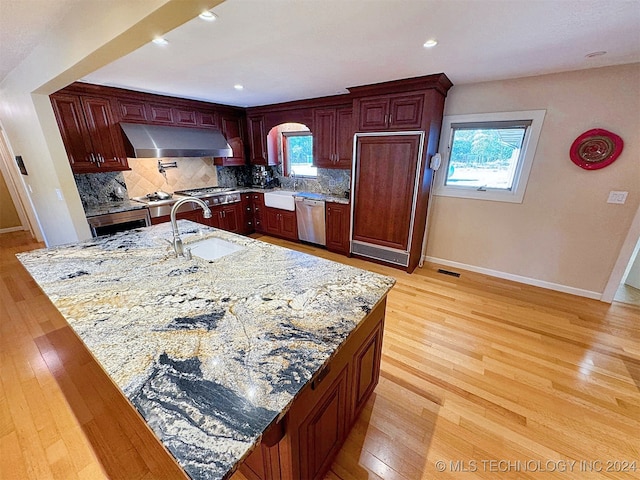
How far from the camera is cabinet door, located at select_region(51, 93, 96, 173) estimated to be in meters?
2.78

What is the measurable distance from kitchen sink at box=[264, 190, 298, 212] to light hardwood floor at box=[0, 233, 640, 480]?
2.43 metres

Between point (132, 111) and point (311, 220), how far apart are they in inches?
109

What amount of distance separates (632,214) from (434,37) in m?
2.65

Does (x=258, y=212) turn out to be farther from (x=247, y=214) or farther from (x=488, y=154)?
(x=488, y=154)

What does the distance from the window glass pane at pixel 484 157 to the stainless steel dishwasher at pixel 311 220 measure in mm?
1839

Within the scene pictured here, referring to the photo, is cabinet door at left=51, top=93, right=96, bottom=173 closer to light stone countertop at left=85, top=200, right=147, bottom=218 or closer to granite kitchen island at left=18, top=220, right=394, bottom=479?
light stone countertop at left=85, top=200, right=147, bottom=218

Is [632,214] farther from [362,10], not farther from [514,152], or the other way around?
[362,10]

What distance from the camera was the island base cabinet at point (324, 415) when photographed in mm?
910

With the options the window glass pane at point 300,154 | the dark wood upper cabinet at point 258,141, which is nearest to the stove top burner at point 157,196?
the dark wood upper cabinet at point 258,141

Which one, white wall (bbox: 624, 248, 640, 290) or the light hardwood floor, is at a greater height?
white wall (bbox: 624, 248, 640, 290)

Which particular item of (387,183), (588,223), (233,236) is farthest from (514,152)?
(233,236)

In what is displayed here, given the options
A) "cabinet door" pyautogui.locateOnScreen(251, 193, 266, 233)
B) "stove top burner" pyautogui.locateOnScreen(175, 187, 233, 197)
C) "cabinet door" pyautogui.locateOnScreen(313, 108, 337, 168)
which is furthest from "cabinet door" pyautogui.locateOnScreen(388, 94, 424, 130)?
"stove top burner" pyautogui.locateOnScreen(175, 187, 233, 197)

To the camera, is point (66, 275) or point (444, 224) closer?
point (66, 275)

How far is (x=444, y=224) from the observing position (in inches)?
136
